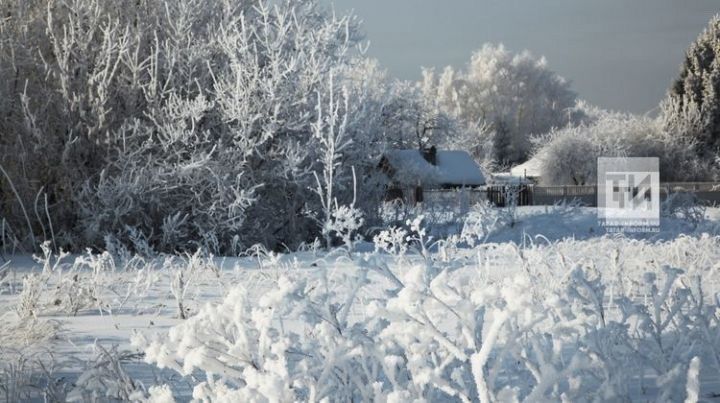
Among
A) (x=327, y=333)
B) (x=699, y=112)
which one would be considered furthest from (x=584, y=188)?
(x=327, y=333)

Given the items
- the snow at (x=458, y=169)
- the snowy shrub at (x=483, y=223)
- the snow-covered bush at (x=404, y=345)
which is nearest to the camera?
the snow-covered bush at (x=404, y=345)

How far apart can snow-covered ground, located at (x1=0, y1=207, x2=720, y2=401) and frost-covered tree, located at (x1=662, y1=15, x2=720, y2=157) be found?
4069 cm

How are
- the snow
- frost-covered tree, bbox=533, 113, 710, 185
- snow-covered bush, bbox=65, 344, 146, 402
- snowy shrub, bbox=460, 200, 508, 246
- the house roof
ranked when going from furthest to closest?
frost-covered tree, bbox=533, 113, 710, 185 < the snow < the house roof < snowy shrub, bbox=460, 200, 508, 246 < snow-covered bush, bbox=65, 344, 146, 402

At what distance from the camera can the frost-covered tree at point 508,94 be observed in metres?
65.4

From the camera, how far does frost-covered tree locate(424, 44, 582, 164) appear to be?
65.4 m

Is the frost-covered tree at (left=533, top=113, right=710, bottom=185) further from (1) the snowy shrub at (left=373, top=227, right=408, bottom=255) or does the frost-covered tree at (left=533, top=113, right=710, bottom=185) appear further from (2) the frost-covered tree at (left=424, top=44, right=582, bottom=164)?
(1) the snowy shrub at (left=373, top=227, right=408, bottom=255)

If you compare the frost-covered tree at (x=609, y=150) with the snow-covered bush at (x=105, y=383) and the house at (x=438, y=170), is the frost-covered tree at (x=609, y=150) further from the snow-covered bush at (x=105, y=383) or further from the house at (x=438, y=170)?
the snow-covered bush at (x=105, y=383)

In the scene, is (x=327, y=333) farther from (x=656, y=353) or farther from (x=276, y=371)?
(x=656, y=353)

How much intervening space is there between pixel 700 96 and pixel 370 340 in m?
49.1

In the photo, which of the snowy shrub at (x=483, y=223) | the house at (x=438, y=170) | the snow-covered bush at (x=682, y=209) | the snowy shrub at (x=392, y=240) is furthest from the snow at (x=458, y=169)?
the snowy shrub at (x=392, y=240)

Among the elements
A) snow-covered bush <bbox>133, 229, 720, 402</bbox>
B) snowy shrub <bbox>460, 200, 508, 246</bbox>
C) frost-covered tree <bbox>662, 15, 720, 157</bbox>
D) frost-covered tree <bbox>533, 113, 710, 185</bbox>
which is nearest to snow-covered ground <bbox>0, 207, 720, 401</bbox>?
snow-covered bush <bbox>133, 229, 720, 402</bbox>

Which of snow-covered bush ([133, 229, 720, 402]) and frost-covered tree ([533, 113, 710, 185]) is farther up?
frost-covered tree ([533, 113, 710, 185])

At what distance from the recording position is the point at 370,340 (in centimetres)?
285

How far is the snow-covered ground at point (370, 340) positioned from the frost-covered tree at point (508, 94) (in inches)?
2330
